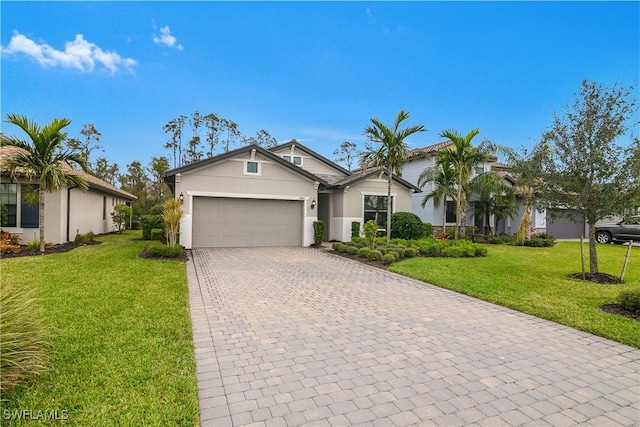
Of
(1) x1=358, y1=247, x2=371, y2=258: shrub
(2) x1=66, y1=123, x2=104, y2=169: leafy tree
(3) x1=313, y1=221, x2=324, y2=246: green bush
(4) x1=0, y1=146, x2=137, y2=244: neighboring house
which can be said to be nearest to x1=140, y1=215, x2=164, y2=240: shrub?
(4) x1=0, y1=146, x2=137, y2=244: neighboring house

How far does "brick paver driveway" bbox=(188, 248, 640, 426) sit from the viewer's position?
118 inches

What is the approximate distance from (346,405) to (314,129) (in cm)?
2705

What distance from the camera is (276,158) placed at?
15727 mm

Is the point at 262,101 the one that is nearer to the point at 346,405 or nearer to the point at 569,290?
the point at 569,290

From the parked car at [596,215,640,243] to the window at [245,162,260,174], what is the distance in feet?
66.8

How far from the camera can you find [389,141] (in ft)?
44.7

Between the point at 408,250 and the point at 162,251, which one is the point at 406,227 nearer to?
the point at 408,250

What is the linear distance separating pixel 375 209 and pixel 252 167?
696 centimetres

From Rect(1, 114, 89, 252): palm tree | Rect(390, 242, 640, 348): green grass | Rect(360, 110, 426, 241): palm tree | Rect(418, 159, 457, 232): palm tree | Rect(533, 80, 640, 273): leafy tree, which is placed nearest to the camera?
Rect(390, 242, 640, 348): green grass

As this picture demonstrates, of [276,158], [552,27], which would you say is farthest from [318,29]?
[552,27]

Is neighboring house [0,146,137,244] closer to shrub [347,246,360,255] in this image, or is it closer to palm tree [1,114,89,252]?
palm tree [1,114,89,252]

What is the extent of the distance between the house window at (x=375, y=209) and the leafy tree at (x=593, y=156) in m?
9.66

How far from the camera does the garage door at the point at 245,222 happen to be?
15.1m

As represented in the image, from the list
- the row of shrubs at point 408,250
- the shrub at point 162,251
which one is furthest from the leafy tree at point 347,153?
the shrub at point 162,251
